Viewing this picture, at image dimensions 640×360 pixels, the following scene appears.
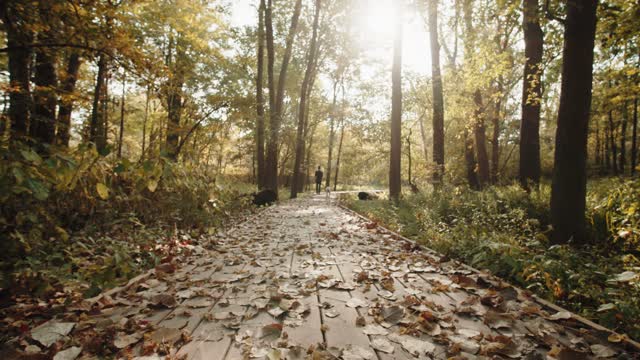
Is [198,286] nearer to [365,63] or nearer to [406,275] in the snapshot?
[406,275]

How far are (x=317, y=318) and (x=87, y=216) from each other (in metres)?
3.60

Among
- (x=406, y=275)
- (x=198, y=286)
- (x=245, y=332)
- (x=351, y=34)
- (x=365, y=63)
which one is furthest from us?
(x=365, y=63)

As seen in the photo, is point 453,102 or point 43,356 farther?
point 453,102

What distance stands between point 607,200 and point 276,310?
15.5ft

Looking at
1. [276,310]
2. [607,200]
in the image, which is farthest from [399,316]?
[607,200]

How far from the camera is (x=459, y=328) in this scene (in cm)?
205

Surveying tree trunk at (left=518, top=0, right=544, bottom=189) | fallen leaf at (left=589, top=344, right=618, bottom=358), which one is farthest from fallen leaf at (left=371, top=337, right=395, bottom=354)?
tree trunk at (left=518, top=0, right=544, bottom=189)

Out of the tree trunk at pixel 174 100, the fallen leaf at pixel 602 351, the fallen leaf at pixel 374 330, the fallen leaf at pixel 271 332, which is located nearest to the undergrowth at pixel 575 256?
the fallen leaf at pixel 602 351

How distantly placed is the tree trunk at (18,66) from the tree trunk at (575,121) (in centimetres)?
688

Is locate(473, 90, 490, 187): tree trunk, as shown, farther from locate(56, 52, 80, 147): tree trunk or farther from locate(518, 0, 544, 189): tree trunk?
locate(56, 52, 80, 147): tree trunk

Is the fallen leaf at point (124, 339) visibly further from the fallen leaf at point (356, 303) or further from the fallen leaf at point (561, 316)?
the fallen leaf at point (561, 316)

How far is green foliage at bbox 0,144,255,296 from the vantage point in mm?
2381

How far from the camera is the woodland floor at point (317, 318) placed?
5.71 feet

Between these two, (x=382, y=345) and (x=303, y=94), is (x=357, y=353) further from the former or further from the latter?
(x=303, y=94)
